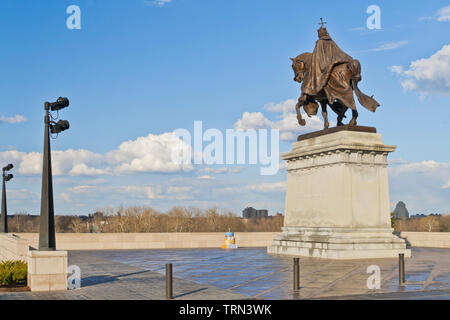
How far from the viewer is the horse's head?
31234mm

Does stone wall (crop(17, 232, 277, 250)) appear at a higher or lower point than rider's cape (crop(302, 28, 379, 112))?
lower

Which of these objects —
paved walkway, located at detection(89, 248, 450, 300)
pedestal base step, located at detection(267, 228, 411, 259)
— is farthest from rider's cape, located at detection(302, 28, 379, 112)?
paved walkway, located at detection(89, 248, 450, 300)

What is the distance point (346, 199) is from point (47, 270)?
15.5 m

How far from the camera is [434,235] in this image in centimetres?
3978

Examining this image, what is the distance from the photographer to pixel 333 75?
28984 mm

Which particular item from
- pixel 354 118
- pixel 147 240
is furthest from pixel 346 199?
pixel 147 240

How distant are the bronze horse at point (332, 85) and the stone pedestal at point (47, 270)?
17.1 metres

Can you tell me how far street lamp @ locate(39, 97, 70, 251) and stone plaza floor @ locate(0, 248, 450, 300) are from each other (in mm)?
1588

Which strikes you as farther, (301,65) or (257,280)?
(301,65)

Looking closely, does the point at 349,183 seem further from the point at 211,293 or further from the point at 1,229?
the point at 1,229

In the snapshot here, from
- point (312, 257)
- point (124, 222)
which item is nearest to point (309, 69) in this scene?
point (312, 257)

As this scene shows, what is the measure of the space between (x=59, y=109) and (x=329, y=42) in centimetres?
1725

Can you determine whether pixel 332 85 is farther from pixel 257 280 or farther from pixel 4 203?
pixel 4 203

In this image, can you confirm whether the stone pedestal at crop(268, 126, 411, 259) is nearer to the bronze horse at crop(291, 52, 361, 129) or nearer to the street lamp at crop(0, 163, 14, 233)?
the bronze horse at crop(291, 52, 361, 129)
